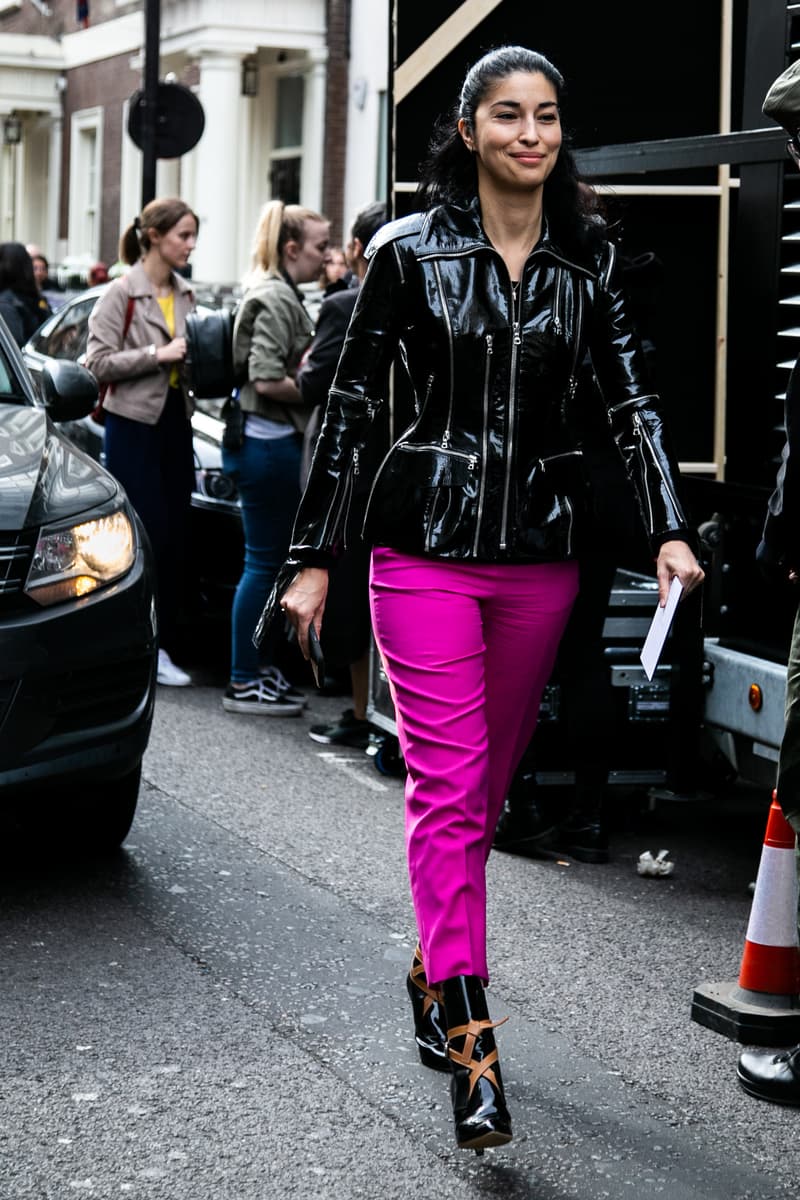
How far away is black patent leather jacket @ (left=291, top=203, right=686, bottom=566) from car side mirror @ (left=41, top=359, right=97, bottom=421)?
241cm

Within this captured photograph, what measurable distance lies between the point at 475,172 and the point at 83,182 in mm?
29565

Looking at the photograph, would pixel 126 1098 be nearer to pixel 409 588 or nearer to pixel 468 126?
pixel 409 588

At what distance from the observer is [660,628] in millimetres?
3713

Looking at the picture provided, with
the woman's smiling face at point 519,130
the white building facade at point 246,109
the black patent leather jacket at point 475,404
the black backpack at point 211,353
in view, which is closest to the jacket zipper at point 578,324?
the black patent leather jacket at point 475,404

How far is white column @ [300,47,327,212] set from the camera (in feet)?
75.5

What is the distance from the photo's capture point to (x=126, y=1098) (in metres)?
3.86

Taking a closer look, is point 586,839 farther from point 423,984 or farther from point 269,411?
point 269,411

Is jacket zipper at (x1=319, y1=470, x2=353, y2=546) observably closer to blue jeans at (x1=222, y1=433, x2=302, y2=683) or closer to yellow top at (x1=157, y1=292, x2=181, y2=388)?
blue jeans at (x1=222, y1=433, x2=302, y2=683)

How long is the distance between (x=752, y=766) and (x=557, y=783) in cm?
75

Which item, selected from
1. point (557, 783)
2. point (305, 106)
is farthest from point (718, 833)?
point (305, 106)

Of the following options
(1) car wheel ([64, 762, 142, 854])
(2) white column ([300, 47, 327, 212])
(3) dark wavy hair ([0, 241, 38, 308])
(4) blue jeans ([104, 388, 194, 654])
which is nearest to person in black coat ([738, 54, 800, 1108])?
(1) car wheel ([64, 762, 142, 854])

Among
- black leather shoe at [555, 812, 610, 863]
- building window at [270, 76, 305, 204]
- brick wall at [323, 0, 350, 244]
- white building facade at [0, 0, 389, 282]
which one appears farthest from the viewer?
building window at [270, 76, 305, 204]

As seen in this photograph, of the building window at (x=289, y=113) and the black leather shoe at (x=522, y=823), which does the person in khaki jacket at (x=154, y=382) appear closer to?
the black leather shoe at (x=522, y=823)

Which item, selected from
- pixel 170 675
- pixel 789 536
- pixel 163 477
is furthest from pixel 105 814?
pixel 163 477
